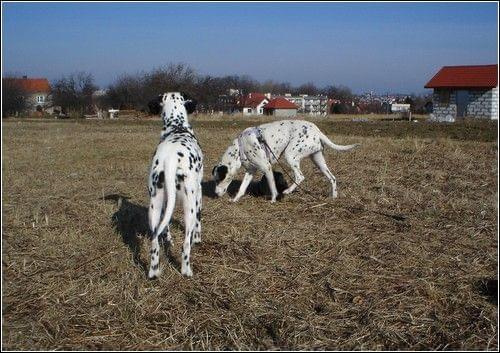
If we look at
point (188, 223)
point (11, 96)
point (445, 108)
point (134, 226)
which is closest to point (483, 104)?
point (445, 108)

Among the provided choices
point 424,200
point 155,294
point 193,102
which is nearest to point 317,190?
point 424,200

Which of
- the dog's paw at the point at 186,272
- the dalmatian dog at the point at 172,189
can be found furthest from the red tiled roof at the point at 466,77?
the dog's paw at the point at 186,272

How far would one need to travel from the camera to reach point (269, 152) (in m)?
9.76

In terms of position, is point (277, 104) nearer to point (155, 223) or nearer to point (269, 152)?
point (269, 152)

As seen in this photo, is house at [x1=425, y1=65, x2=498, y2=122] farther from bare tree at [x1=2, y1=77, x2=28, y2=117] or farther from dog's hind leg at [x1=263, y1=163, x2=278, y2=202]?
bare tree at [x1=2, y1=77, x2=28, y2=117]

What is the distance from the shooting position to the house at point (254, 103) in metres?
50.8

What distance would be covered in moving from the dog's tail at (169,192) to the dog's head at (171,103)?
1776 millimetres

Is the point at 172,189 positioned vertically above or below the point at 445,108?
below

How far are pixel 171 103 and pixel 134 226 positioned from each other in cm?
184

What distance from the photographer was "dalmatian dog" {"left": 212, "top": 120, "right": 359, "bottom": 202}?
9570 mm

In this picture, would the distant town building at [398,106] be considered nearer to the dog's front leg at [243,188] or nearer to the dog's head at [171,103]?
the dog's front leg at [243,188]

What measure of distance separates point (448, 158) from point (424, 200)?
5.27 metres

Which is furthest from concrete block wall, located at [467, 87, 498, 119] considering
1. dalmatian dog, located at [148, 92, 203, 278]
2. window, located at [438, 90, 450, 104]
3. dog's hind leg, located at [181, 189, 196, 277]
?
dog's hind leg, located at [181, 189, 196, 277]

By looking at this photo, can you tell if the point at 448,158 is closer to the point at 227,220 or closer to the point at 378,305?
the point at 227,220
